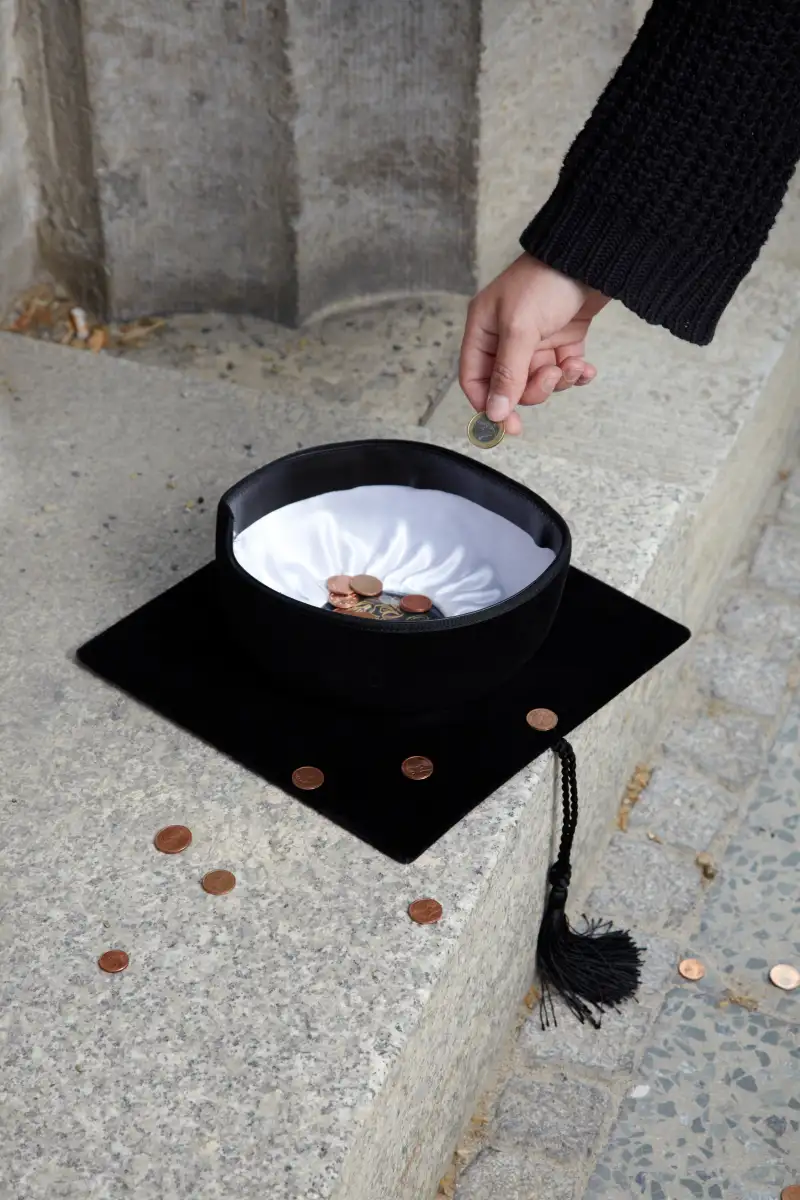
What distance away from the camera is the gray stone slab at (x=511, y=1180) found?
55.1 inches

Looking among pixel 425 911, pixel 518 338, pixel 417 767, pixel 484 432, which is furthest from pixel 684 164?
pixel 425 911

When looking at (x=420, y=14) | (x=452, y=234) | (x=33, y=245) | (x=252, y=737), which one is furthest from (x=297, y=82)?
(x=252, y=737)

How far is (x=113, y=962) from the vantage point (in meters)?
1.23

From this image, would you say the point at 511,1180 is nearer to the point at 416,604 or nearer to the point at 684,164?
the point at 416,604

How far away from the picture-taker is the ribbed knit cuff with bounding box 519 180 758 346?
1.40 metres

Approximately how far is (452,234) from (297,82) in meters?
0.37

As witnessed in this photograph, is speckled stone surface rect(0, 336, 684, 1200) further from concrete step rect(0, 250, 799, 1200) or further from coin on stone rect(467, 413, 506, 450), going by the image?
coin on stone rect(467, 413, 506, 450)

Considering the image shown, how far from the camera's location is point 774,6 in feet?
4.26

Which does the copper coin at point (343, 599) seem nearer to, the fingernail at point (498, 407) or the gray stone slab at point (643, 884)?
the fingernail at point (498, 407)

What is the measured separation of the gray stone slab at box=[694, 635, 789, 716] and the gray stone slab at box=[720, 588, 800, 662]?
19 mm

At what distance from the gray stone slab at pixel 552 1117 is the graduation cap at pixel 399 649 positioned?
0.10m

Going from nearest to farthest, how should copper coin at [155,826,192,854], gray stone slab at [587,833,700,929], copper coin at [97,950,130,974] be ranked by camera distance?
copper coin at [97,950,130,974] → copper coin at [155,826,192,854] → gray stone slab at [587,833,700,929]

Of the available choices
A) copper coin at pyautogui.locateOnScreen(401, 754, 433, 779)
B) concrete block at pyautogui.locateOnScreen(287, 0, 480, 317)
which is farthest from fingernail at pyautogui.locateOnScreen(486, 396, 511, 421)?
concrete block at pyautogui.locateOnScreen(287, 0, 480, 317)

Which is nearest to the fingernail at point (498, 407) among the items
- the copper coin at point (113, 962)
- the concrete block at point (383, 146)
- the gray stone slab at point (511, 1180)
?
the copper coin at point (113, 962)
